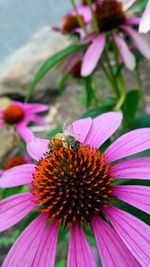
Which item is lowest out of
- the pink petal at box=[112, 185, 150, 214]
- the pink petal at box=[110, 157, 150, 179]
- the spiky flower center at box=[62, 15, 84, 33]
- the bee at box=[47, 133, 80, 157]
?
the pink petal at box=[112, 185, 150, 214]

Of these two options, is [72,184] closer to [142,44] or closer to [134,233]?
[134,233]

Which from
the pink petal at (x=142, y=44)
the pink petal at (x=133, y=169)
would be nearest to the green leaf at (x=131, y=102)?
the pink petal at (x=142, y=44)

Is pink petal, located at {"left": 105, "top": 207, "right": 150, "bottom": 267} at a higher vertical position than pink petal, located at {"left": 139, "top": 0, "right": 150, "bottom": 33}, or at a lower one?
lower

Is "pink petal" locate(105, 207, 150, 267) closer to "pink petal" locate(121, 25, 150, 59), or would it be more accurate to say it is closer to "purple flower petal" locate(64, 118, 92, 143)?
"purple flower petal" locate(64, 118, 92, 143)

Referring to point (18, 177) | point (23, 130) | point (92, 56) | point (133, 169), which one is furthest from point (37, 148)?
point (23, 130)

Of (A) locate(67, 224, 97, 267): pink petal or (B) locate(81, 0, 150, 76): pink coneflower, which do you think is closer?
(A) locate(67, 224, 97, 267): pink petal

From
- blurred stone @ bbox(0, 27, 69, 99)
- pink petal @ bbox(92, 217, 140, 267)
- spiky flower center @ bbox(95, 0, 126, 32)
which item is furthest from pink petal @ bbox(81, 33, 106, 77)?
blurred stone @ bbox(0, 27, 69, 99)
